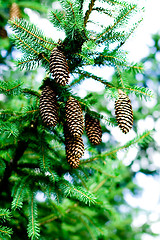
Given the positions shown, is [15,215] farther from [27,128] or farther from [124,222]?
[124,222]

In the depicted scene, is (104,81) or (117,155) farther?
(117,155)

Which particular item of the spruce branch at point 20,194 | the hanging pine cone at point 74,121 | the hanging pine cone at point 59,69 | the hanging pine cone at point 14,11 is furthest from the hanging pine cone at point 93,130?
the hanging pine cone at point 14,11

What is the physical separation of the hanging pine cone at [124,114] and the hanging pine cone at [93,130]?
21cm

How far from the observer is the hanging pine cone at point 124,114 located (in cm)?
139

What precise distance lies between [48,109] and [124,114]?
46 centimetres

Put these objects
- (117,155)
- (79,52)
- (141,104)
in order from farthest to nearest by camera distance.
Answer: (141,104) → (117,155) → (79,52)

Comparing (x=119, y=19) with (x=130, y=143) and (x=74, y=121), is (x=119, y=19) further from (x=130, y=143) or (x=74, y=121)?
(x=130, y=143)

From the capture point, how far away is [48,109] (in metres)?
1.34

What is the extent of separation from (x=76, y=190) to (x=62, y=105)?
0.57 meters

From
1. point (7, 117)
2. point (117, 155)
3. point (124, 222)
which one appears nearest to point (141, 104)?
point (124, 222)

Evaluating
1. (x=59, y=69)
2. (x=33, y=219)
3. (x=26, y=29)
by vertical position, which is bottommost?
(x=33, y=219)

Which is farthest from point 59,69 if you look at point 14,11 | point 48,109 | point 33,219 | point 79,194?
point 14,11

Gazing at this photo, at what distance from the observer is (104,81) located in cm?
157

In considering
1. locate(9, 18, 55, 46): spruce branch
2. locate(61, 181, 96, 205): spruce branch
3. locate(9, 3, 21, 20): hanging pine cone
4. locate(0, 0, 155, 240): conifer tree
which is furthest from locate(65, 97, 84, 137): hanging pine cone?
locate(9, 3, 21, 20): hanging pine cone
